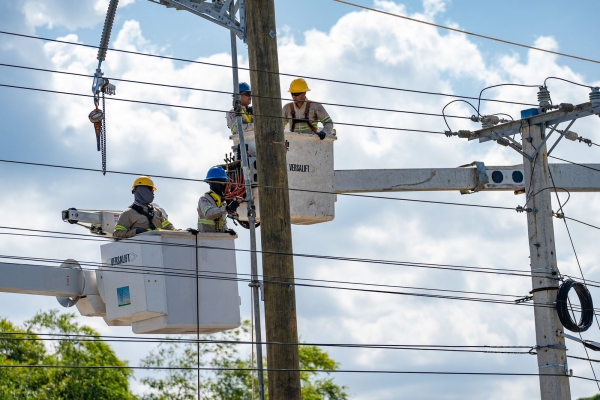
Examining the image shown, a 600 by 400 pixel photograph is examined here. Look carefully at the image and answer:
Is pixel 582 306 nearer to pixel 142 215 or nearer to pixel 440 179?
pixel 440 179

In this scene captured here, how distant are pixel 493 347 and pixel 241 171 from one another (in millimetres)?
3273

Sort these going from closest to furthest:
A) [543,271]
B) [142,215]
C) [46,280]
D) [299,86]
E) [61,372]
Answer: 1. [46,280]
2. [142,215]
3. [543,271]
4. [299,86]
5. [61,372]

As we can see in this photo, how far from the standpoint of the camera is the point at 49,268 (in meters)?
12.1

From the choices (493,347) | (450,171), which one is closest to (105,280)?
(493,347)

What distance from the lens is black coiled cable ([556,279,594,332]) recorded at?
44.9 feet

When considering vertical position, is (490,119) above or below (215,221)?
above

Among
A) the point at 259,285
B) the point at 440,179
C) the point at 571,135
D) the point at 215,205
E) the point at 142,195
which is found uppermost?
the point at 440,179

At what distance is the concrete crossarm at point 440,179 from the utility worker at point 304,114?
1225 mm

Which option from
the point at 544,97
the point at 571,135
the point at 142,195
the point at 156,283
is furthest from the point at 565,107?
the point at 156,283

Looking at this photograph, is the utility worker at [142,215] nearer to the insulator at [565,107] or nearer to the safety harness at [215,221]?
the safety harness at [215,221]

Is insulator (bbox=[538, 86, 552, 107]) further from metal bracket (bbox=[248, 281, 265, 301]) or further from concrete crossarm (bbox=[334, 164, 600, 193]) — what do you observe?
metal bracket (bbox=[248, 281, 265, 301])

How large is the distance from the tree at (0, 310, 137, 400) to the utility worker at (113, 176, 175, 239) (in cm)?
1663

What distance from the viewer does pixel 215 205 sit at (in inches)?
523

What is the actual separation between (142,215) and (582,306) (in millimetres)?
4880
